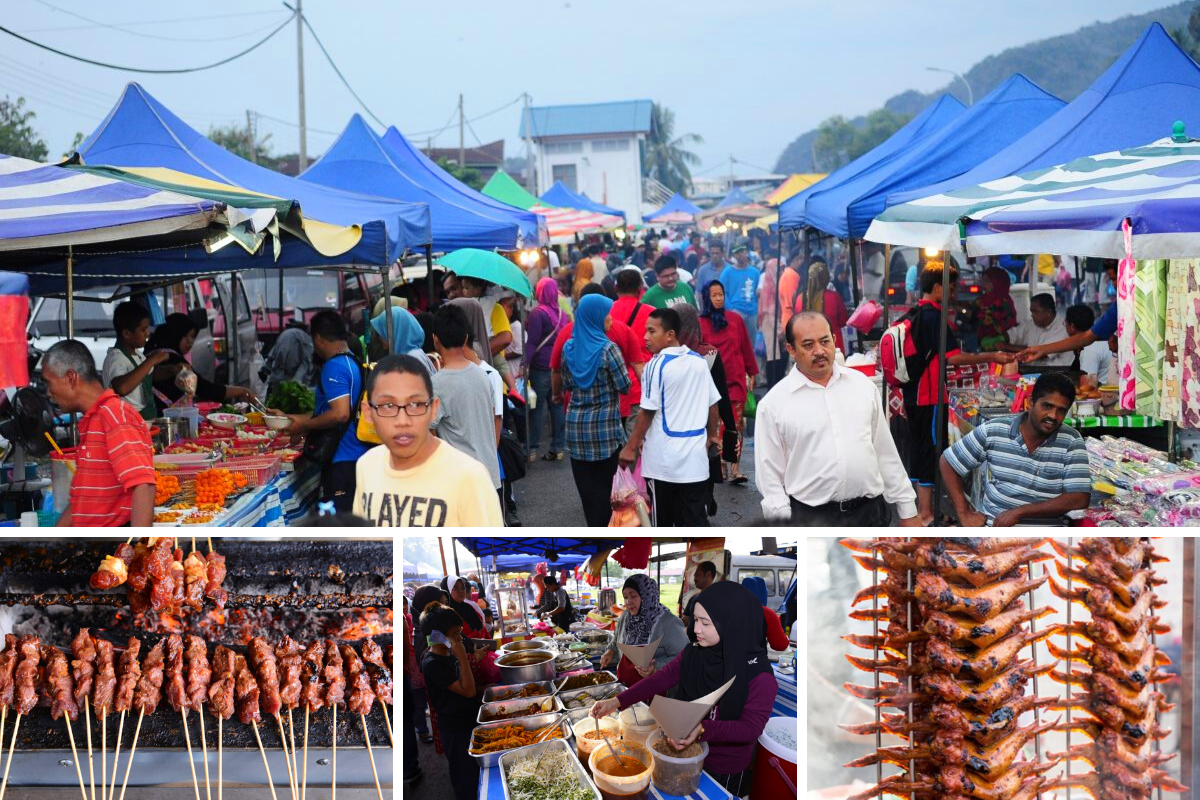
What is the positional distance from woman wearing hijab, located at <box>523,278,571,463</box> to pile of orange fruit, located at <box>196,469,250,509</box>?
5251mm

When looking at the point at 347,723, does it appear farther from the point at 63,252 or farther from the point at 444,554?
the point at 63,252

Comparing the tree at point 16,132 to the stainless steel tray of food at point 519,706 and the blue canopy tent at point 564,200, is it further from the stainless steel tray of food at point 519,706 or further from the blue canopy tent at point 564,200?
the stainless steel tray of food at point 519,706

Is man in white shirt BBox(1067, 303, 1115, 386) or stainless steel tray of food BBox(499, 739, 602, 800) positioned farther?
man in white shirt BBox(1067, 303, 1115, 386)

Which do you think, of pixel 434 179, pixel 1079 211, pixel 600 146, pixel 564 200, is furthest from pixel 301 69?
pixel 600 146

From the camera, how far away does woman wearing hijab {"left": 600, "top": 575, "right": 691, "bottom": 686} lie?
8.64 feet

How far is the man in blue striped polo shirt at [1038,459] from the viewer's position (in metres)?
5.04

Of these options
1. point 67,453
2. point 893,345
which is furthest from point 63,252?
point 893,345

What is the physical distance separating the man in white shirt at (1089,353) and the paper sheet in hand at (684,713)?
7.07 meters

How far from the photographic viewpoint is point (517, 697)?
2801mm

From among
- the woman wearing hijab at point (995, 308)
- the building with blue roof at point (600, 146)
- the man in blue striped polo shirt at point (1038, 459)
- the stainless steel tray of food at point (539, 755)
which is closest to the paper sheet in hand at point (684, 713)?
the stainless steel tray of food at point (539, 755)

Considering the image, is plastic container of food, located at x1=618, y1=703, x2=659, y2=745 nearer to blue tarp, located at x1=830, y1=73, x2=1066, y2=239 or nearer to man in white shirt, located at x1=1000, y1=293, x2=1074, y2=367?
man in white shirt, located at x1=1000, y1=293, x2=1074, y2=367

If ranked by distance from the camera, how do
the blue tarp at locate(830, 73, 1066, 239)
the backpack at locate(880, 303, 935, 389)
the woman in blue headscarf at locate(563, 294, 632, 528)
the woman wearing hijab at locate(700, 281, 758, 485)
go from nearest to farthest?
the woman in blue headscarf at locate(563, 294, 632, 528), the backpack at locate(880, 303, 935, 389), the woman wearing hijab at locate(700, 281, 758, 485), the blue tarp at locate(830, 73, 1066, 239)

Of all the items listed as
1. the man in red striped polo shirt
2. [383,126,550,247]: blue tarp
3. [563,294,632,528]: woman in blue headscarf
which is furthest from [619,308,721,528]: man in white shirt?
[383,126,550,247]: blue tarp

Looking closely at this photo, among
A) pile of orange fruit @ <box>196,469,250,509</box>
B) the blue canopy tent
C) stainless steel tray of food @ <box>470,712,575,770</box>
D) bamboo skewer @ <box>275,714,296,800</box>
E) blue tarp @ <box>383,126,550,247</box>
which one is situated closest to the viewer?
stainless steel tray of food @ <box>470,712,575,770</box>
